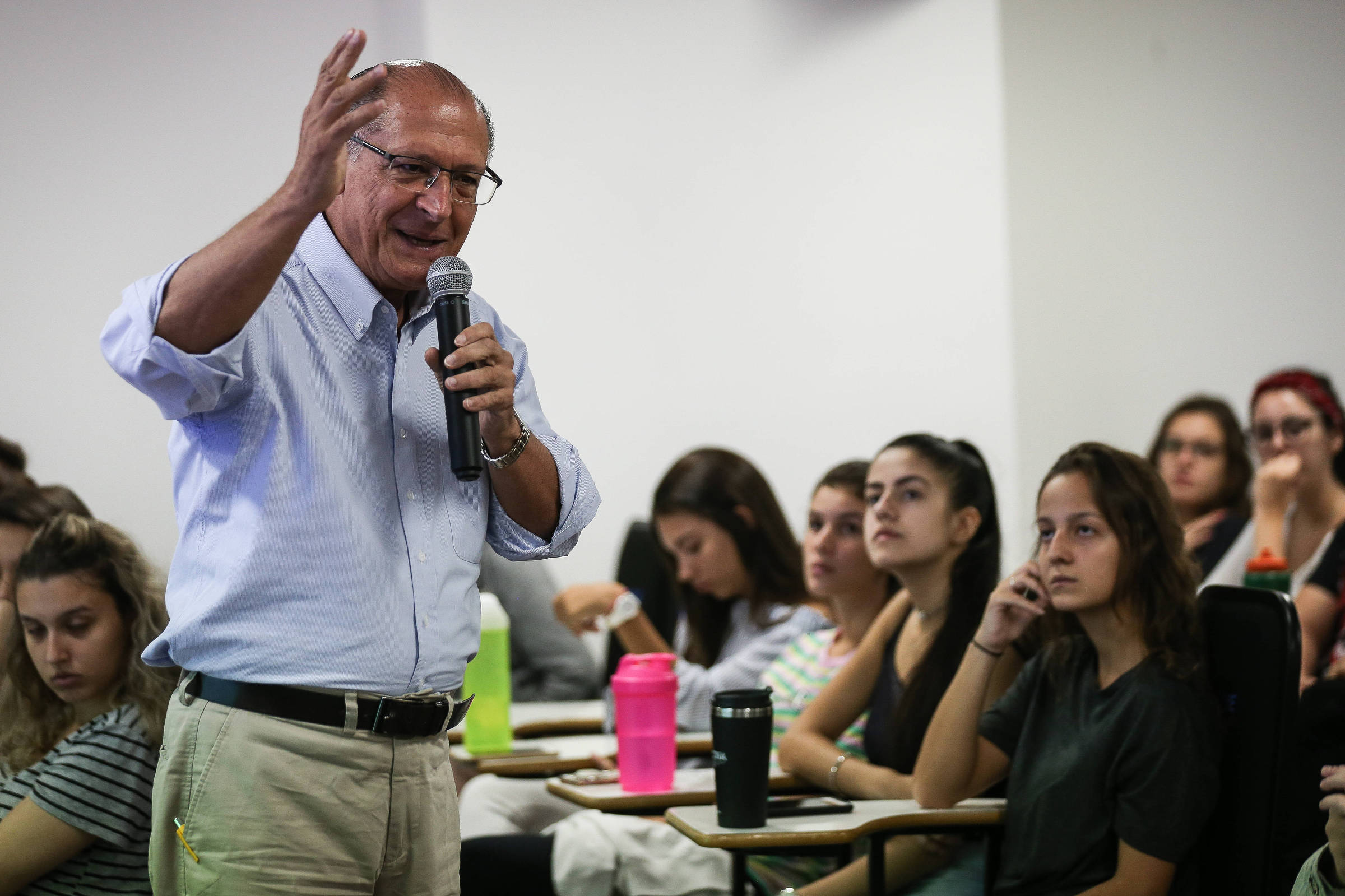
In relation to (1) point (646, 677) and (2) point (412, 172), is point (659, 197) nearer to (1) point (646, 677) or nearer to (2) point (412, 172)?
(1) point (646, 677)

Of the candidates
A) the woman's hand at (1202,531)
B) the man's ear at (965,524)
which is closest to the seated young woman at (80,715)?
the man's ear at (965,524)

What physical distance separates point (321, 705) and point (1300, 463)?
2.98 m

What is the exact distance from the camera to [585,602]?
111 inches

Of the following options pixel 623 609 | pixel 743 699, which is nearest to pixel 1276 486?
pixel 623 609

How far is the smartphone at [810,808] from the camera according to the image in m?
1.96

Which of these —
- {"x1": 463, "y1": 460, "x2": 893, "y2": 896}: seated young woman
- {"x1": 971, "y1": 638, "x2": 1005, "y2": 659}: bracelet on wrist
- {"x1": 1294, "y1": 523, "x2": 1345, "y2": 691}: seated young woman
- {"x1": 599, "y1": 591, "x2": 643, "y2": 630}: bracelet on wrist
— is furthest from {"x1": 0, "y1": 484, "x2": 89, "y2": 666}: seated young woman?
{"x1": 1294, "y1": 523, "x2": 1345, "y2": 691}: seated young woman

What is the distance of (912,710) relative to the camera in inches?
89.6

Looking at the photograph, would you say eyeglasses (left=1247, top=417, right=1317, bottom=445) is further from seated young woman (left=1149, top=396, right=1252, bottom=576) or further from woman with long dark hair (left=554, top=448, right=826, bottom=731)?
woman with long dark hair (left=554, top=448, right=826, bottom=731)

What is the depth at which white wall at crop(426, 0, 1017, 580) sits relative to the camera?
13.7 feet

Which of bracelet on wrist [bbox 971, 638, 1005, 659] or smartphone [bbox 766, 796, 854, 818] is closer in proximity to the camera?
smartphone [bbox 766, 796, 854, 818]

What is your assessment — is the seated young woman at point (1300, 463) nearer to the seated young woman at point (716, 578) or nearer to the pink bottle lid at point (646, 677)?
the seated young woman at point (716, 578)

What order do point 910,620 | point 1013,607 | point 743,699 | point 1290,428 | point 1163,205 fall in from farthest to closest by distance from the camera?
point 1163,205 → point 1290,428 → point 910,620 → point 1013,607 → point 743,699

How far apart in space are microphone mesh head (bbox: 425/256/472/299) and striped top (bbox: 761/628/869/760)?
148 centimetres

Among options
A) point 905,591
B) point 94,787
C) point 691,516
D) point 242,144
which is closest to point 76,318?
point 242,144
